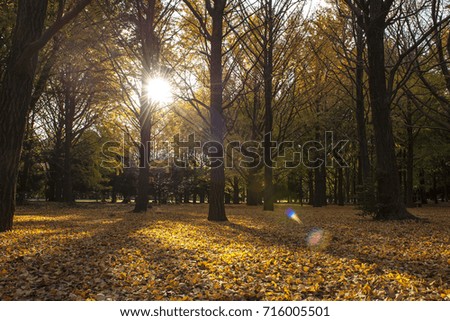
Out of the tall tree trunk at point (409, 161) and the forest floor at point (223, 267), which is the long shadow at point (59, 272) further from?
the tall tree trunk at point (409, 161)

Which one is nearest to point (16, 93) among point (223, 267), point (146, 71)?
point (223, 267)

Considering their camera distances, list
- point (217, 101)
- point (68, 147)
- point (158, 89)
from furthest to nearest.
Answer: point (68, 147) → point (158, 89) → point (217, 101)

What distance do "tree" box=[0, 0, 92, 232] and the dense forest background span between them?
24mm

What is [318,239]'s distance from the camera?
8.27 meters

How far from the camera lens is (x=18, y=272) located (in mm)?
4961

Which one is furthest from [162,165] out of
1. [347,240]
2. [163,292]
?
[163,292]

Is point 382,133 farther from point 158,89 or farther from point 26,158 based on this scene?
point 26,158

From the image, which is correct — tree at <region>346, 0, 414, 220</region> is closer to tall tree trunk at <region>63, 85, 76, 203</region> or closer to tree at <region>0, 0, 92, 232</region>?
tree at <region>0, 0, 92, 232</region>

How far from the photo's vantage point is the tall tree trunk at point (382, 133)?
1202 cm

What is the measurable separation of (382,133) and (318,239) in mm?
5770

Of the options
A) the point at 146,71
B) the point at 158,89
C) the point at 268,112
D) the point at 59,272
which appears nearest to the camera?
the point at 59,272

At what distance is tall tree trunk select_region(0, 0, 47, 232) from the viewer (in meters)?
8.71

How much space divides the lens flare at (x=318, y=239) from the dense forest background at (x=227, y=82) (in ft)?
13.0

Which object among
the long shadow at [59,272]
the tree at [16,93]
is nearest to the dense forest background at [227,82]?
the tree at [16,93]
